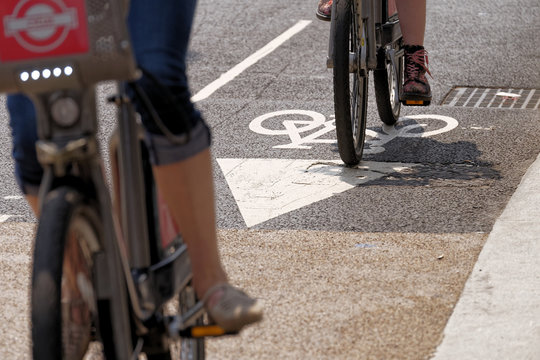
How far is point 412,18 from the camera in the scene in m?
6.19

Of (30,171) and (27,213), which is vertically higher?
(30,171)

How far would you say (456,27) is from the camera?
9.62 meters

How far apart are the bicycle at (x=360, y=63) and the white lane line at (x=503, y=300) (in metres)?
1.07

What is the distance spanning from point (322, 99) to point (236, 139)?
1108 millimetres

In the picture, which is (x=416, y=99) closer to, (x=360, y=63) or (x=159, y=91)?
(x=360, y=63)

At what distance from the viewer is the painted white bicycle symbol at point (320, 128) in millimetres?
6410

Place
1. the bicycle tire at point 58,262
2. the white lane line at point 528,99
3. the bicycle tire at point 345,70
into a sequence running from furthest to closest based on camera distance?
the white lane line at point 528,99
the bicycle tire at point 345,70
the bicycle tire at point 58,262

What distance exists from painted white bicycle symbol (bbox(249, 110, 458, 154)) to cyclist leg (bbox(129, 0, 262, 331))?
3401 mm

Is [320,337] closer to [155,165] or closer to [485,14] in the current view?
[155,165]

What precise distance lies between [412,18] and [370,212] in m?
1.49

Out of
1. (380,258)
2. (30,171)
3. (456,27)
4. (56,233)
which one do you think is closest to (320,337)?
(380,258)

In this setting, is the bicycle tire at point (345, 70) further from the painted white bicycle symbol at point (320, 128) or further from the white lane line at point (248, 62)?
the white lane line at point (248, 62)

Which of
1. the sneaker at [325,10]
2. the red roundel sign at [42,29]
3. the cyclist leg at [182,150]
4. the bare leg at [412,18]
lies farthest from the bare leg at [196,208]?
the sneaker at [325,10]

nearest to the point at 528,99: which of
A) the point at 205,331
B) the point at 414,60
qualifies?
the point at 414,60
